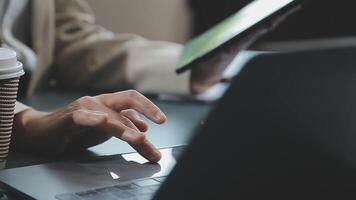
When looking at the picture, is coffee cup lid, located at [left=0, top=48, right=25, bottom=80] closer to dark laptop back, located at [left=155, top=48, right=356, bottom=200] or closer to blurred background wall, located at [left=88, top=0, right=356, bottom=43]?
dark laptop back, located at [left=155, top=48, right=356, bottom=200]

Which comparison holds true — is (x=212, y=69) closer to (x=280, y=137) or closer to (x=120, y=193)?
(x=120, y=193)

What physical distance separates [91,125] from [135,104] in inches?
3.3

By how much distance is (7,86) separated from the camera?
2.98ft

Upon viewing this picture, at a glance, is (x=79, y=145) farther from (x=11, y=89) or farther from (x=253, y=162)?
(x=253, y=162)

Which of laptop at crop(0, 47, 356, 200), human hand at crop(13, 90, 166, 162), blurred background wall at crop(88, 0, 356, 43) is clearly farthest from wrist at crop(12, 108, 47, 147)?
blurred background wall at crop(88, 0, 356, 43)

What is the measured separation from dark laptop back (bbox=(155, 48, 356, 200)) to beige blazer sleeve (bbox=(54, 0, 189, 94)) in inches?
42.4

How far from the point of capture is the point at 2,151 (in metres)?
0.95

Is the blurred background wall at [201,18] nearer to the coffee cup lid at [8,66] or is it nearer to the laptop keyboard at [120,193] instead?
the coffee cup lid at [8,66]

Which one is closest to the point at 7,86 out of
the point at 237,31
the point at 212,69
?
the point at 237,31

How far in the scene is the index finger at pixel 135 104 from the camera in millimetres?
970

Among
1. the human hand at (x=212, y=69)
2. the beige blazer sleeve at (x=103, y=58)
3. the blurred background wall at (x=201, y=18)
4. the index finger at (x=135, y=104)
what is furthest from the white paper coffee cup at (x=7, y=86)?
the blurred background wall at (x=201, y=18)

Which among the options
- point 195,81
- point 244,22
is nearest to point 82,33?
point 195,81

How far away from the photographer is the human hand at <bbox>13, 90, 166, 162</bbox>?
0.93 metres

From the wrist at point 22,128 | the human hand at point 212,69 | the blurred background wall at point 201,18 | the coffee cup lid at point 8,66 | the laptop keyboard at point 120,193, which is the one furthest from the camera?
the blurred background wall at point 201,18
